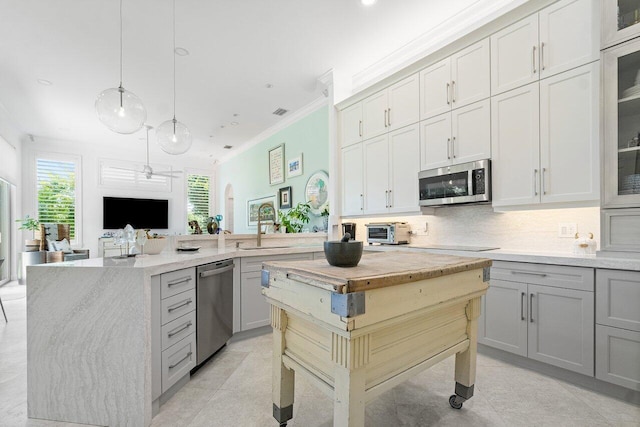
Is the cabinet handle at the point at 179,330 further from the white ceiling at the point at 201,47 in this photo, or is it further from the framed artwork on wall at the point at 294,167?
the framed artwork on wall at the point at 294,167

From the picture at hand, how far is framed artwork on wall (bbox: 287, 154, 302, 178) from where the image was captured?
17.5 feet

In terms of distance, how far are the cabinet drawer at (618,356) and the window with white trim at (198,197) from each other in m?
8.76

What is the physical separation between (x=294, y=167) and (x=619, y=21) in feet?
A: 14.4

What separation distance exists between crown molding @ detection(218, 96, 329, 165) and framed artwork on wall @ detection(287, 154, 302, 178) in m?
0.75

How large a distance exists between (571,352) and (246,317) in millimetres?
2619

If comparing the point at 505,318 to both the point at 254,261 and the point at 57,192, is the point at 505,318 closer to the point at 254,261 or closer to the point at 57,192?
the point at 254,261

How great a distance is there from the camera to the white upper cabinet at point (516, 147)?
238cm

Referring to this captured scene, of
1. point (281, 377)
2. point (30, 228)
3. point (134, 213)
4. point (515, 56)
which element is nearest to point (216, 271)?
point (281, 377)

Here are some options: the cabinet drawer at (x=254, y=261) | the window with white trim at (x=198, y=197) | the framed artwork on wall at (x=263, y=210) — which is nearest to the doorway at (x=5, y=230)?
the window with white trim at (x=198, y=197)

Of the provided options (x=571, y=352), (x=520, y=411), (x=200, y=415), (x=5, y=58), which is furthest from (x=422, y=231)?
(x=5, y=58)

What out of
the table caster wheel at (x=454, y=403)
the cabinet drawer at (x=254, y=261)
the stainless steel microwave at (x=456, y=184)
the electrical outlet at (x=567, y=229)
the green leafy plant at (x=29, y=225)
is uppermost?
the stainless steel microwave at (x=456, y=184)

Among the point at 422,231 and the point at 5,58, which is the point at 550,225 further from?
the point at 5,58

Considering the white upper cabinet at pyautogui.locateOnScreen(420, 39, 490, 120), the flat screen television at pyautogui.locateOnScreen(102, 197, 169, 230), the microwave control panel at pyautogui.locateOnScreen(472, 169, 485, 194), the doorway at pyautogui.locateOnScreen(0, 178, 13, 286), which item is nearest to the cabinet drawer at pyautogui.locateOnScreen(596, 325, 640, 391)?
the microwave control panel at pyautogui.locateOnScreen(472, 169, 485, 194)

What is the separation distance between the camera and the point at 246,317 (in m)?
2.88
